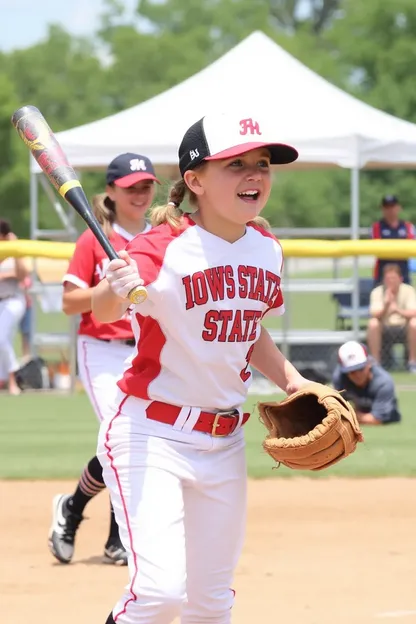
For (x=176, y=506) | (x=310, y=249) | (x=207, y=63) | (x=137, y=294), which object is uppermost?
(x=207, y=63)

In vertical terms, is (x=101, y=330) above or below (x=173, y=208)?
below

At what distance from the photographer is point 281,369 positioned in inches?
161

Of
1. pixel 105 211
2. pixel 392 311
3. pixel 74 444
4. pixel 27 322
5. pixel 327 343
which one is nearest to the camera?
pixel 105 211

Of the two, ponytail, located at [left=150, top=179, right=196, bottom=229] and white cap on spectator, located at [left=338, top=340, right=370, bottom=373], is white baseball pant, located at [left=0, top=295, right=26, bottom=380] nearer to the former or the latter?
white cap on spectator, located at [left=338, top=340, right=370, bottom=373]

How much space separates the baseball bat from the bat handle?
0.43 metres

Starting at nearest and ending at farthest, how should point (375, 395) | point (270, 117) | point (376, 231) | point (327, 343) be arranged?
point (375, 395)
point (327, 343)
point (270, 117)
point (376, 231)

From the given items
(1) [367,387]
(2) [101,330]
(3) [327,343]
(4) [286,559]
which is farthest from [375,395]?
(2) [101,330]

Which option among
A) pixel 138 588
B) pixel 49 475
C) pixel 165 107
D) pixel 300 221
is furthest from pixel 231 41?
pixel 138 588

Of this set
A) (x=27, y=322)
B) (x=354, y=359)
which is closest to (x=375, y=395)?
(x=354, y=359)

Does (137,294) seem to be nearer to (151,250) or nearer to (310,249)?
(151,250)

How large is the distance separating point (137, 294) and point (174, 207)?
1.70ft

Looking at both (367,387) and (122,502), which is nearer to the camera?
(122,502)

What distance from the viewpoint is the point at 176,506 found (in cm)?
365

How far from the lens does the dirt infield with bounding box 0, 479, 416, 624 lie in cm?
494
